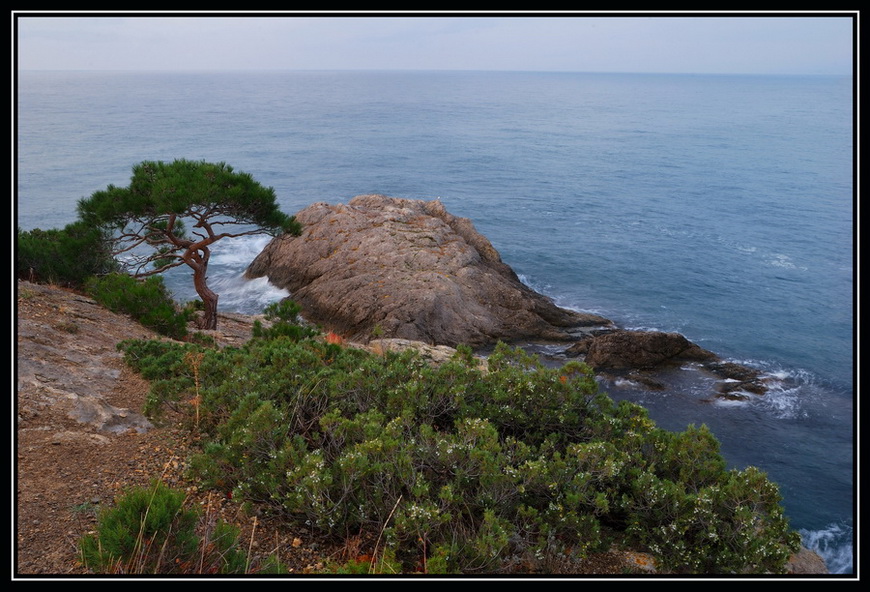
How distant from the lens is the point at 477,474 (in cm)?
646

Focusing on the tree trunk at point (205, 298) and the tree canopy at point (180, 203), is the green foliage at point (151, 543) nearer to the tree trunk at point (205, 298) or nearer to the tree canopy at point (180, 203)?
the tree canopy at point (180, 203)

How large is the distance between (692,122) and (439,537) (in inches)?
4698

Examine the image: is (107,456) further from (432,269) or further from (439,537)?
(432,269)

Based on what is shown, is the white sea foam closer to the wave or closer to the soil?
the soil

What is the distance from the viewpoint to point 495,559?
565cm

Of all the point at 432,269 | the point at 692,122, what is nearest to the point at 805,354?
the point at 432,269

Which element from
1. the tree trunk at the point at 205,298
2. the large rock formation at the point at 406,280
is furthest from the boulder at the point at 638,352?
the tree trunk at the point at 205,298

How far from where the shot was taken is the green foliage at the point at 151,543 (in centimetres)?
464

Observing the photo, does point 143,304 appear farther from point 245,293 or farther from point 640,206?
point 640,206

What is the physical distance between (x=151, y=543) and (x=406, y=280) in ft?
71.7

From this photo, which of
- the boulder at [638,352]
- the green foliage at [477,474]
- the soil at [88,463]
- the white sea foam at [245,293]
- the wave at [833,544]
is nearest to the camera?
the soil at [88,463]

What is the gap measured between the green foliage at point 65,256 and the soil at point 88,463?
466 cm

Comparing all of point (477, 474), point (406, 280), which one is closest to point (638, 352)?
point (406, 280)
